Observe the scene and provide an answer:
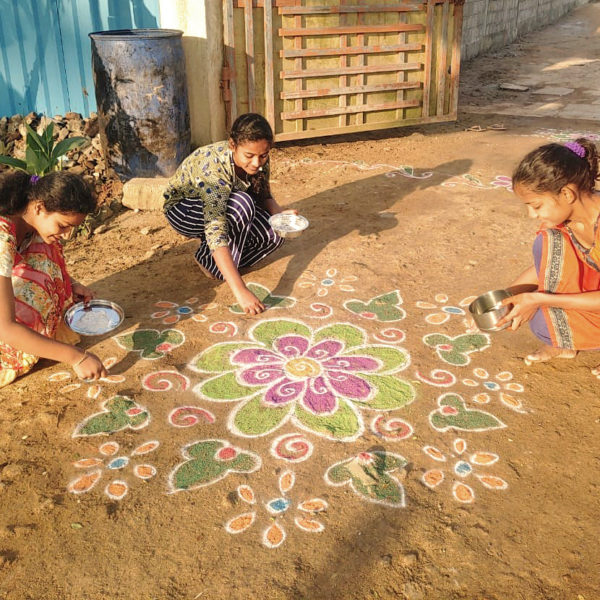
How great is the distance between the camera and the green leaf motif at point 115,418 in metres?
2.29

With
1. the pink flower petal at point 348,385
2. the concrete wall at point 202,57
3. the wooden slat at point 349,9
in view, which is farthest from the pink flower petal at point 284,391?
the wooden slat at point 349,9

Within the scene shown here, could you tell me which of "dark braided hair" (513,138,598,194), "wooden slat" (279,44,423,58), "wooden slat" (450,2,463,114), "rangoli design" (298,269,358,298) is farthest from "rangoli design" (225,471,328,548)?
"wooden slat" (450,2,463,114)

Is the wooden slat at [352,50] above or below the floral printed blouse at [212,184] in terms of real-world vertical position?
above

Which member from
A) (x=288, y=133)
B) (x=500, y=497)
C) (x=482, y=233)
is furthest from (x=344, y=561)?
(x=288, y=133)

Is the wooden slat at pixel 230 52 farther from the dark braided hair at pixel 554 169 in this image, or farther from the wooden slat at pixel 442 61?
the dark braided hair at pixel 554 169

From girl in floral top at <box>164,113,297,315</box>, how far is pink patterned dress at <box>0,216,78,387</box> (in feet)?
2.31

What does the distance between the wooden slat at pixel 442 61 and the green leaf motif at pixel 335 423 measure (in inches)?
190

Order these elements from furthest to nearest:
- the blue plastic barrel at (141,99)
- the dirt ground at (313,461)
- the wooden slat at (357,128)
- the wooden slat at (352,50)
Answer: the wooden slat at (357,128)
the wooden slat at (352,50)
the blue plastic barrel at (141,99)
the dirt ground at (313,461)

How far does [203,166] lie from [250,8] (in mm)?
2598

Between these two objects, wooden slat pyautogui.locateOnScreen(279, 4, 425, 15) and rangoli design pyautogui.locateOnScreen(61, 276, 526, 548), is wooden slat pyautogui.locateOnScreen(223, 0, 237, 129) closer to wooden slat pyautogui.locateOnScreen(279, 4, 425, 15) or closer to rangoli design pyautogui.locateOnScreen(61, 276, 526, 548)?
wooden slat pyautogui.locateOnScreen(279, 4, 425, 15)

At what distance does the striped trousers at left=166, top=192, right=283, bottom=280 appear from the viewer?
321 centimetres

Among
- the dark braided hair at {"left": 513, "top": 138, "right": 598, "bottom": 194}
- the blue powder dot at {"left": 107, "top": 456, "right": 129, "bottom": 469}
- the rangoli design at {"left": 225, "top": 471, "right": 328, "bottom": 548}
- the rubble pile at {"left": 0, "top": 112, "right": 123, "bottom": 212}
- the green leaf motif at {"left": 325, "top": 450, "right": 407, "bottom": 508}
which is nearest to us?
the rangoli design at {"left": 225, "top": 471, "right": 328, "bottom": 548}

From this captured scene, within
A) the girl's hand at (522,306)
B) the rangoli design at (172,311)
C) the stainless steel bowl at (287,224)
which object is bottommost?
the rangoli design at (172,311)

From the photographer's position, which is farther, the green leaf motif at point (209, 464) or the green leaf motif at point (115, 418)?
the green leaf motif at point (115, 418)
